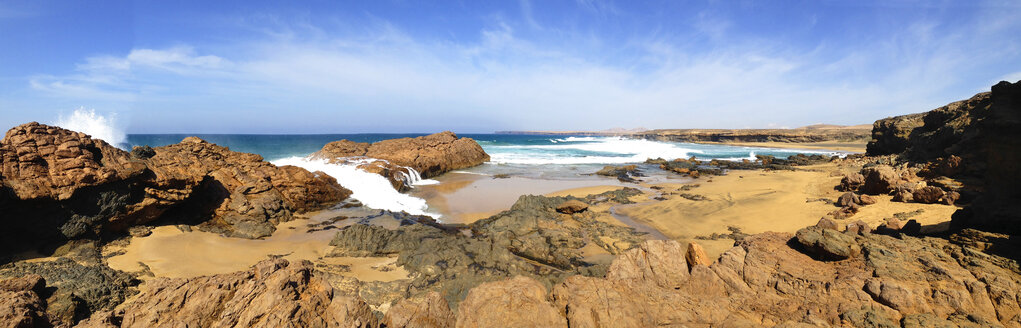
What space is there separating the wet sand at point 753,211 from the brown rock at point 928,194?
6.3 inches

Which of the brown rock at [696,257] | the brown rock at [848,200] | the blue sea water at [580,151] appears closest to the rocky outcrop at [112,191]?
the brown rock at [696,257]

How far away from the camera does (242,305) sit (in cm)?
296

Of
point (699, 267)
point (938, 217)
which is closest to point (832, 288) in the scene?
point (699, 267)

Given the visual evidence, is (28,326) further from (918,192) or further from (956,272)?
(918,192)

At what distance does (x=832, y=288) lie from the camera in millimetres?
3289

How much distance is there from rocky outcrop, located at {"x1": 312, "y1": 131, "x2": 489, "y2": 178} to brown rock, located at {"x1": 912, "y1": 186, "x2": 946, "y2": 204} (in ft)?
56.4

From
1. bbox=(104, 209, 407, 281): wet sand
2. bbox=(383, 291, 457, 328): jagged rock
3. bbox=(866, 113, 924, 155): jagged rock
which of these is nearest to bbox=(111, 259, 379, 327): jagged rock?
bbox=(383, 291, 457, 328): jagged rock

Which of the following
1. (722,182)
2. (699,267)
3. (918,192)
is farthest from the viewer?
(722,182)

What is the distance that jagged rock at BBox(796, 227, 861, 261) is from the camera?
3.81 meters

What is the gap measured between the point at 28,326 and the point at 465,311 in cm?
353

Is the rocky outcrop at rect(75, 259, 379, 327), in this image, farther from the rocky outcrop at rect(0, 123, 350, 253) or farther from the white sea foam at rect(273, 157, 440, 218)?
the white sea foam at rect(273, 157, 440, 218)

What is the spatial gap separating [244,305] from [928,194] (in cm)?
1259

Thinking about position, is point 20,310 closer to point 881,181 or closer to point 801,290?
point 801,290

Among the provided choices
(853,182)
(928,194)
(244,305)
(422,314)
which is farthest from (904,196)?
(244,305)
